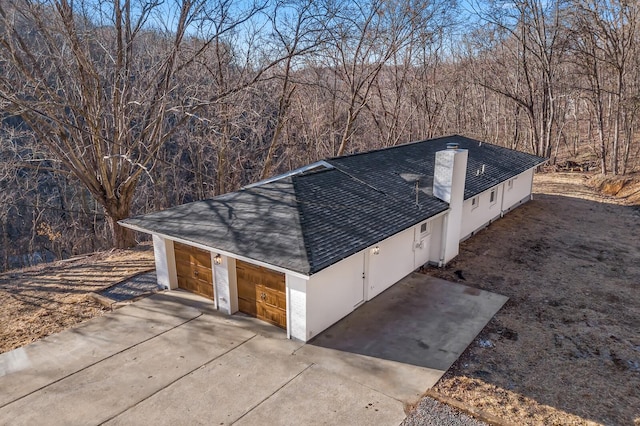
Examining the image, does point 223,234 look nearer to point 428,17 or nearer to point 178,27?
point 178,27

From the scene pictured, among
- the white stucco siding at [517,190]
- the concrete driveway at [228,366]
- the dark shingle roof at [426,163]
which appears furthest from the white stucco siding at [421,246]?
the white stucco siding at [517,190]

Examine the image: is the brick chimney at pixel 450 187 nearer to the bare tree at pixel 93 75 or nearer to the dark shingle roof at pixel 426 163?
the dark shingle roof at pixel 426 163

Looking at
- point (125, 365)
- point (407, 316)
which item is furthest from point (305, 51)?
point (125, 365)

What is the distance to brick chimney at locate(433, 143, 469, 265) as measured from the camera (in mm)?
12406

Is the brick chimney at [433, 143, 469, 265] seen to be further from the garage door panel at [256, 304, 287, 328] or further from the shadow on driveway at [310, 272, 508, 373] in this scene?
the garage door panel at [256, 304, 287, 328]

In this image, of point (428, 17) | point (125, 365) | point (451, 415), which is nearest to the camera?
point (451, 415)

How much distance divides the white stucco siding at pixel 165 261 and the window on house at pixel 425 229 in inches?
276

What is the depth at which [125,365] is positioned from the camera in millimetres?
8086

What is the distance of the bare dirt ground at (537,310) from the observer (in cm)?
721

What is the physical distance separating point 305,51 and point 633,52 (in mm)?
19850

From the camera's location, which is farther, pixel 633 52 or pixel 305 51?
pixel 633 52

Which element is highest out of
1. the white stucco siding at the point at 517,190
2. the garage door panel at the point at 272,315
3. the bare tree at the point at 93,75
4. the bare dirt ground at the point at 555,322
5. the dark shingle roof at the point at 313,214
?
the bare tree at the point at 93,75

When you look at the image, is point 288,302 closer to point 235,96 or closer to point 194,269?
point 194,269

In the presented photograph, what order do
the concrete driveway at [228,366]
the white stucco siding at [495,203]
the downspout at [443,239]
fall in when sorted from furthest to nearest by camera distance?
the white stucco siding at [495,203] → the downspout at [443,239] → the concrete driveway at [228,366]
